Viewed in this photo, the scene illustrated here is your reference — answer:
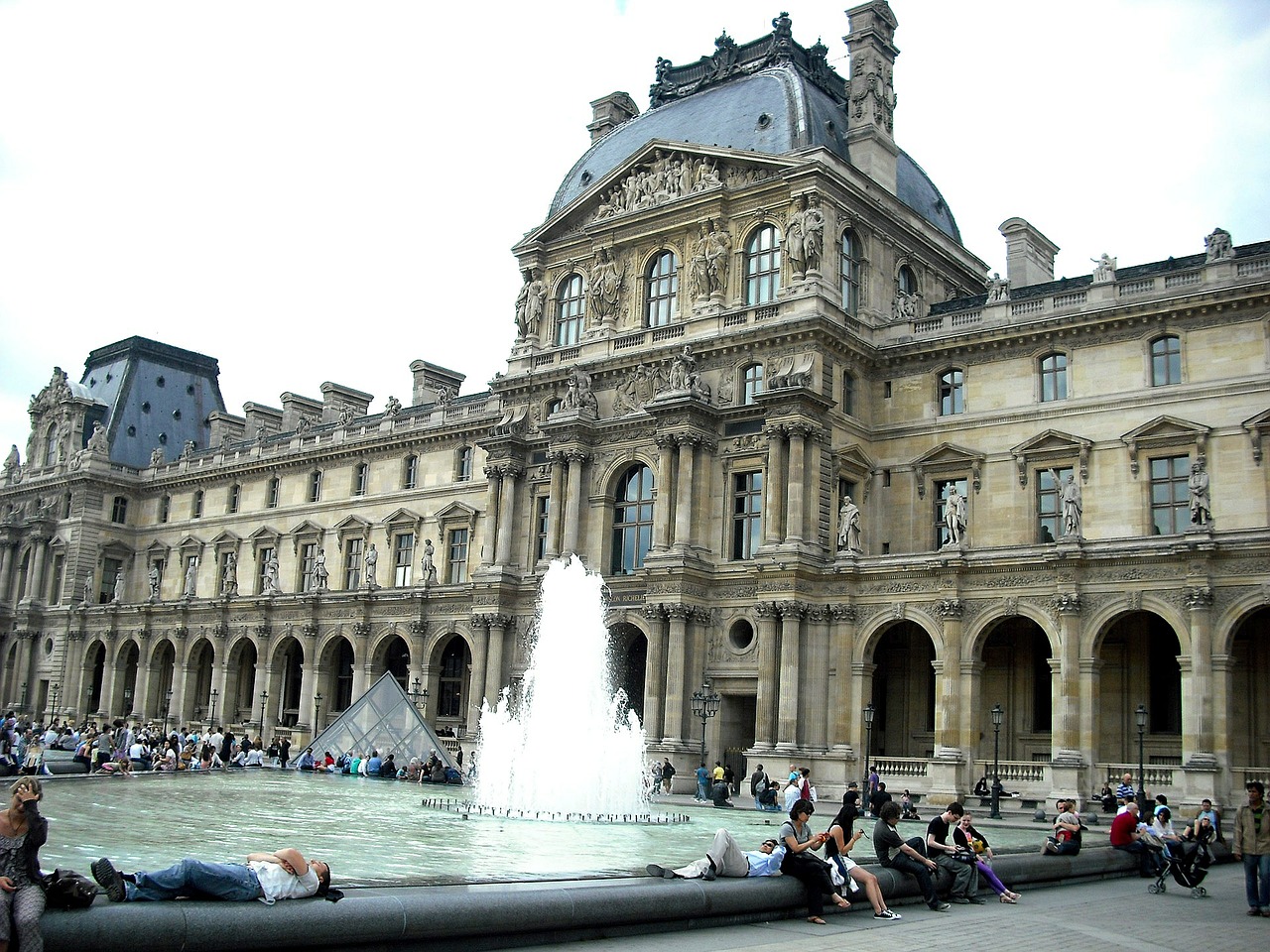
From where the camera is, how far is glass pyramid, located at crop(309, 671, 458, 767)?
45625 mm

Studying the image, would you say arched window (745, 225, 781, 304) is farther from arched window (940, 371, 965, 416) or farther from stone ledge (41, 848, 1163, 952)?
stone ledge (41, 848, 1163, 952)

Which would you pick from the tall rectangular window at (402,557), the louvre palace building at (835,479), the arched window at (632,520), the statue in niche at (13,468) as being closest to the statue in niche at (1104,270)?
the louvre palace building at (835,479)

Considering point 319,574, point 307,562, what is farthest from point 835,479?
point 307,562

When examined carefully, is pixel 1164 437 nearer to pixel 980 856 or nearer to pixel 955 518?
pixel 955 518

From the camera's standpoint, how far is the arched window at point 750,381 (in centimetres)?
4581

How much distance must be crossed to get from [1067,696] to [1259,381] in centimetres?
1090

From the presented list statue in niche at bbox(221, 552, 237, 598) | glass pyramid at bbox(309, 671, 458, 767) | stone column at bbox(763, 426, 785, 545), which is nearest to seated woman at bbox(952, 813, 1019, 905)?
stone column at bbox(763, 426, 785, 545)

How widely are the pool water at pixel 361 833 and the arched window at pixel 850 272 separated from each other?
64.4ft

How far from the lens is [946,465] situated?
146ft

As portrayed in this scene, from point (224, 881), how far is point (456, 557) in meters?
49.5

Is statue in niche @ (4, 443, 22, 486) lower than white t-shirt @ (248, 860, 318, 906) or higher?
higher

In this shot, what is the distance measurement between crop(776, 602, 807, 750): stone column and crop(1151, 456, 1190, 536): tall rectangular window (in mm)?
11070

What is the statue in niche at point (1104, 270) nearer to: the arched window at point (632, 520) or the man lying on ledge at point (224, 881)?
the arched window at point (632, 520)

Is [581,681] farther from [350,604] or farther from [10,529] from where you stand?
[10,529]
